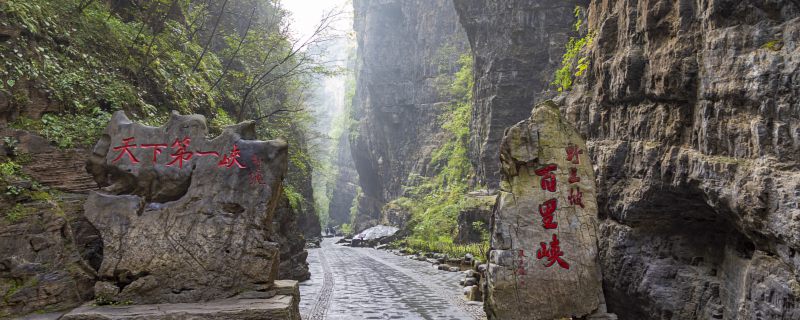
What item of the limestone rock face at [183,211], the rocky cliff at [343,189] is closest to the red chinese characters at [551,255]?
the limestone rock face at [183,211]

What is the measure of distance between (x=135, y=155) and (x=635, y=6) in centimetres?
719

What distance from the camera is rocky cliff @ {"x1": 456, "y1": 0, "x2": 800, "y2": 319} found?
176 inches

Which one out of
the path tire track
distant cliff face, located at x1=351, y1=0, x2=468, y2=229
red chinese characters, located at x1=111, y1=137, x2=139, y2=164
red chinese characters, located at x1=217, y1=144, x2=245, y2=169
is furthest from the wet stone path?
distant cliff face, located at x1=351, y1=0, x2=468, y2=229

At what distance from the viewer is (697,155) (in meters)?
5.51

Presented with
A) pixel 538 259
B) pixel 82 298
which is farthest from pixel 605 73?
pixel 82 298

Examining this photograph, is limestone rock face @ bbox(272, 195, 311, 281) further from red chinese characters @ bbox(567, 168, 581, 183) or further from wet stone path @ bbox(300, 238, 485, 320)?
red chinese characters @ bbox(567, 168, 581, 183)

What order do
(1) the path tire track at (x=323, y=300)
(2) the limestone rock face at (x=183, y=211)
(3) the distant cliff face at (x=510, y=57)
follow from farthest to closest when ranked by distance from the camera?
(3) the distant cliff face at (x=510, y=57) < (1) the path tire track at (x=323, y=300) < (2) the limestone rock face at (x=183, y=211)

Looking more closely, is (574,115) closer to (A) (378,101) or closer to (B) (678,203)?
(B) (678,203)

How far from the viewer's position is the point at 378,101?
39.7 meters

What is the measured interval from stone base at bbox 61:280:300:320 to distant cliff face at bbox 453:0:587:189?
17.3 meters

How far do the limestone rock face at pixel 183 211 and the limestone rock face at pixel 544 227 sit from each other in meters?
3.05

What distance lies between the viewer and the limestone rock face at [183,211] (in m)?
6.01

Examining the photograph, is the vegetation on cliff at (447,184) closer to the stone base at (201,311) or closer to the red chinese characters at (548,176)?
the red chinese characters at (548,176)

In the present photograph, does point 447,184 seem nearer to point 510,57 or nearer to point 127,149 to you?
point 510,57
